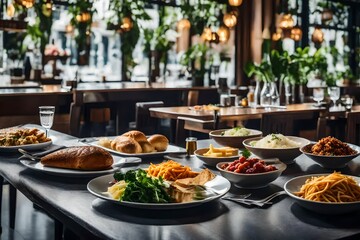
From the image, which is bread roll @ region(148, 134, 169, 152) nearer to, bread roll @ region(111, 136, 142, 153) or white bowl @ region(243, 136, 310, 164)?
bread roll @ region(111, 136, 142, 153)

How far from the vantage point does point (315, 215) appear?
47.3 inches

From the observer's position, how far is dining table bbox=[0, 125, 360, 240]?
Result: 1.06m

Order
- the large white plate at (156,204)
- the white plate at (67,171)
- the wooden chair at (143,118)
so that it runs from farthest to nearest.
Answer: the wooden chair at (143,118) → the white plate at (67,171) → the large white plate at (156,204)

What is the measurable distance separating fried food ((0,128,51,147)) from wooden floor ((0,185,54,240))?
3.90ft

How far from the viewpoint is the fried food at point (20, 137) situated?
6.59 feet

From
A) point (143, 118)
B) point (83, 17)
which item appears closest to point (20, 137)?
point (143, 118)

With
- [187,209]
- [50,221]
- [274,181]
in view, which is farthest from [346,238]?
[50,221]

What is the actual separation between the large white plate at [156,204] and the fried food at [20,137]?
709mm

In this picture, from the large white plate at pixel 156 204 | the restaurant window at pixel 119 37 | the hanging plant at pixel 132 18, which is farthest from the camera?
the hanging plant at pixel 132 18

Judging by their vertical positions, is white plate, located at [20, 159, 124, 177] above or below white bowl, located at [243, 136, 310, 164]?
below

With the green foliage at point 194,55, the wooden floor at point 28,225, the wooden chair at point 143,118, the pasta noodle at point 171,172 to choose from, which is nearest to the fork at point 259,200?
the pasta noodle at point 171,172

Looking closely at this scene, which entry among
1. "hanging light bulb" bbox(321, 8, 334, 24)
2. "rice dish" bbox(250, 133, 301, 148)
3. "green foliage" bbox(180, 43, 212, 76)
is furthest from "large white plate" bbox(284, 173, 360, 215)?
"hanging light bulb" bbox(321, 8, 334, 24)

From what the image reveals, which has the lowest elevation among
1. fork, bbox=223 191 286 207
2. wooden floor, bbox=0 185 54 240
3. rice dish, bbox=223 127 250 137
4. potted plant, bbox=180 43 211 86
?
wooden floor, bbox=0 185 54 240

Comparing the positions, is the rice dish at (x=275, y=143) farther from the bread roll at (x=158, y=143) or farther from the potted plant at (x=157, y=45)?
the potted plant at (x=157, y=45)
